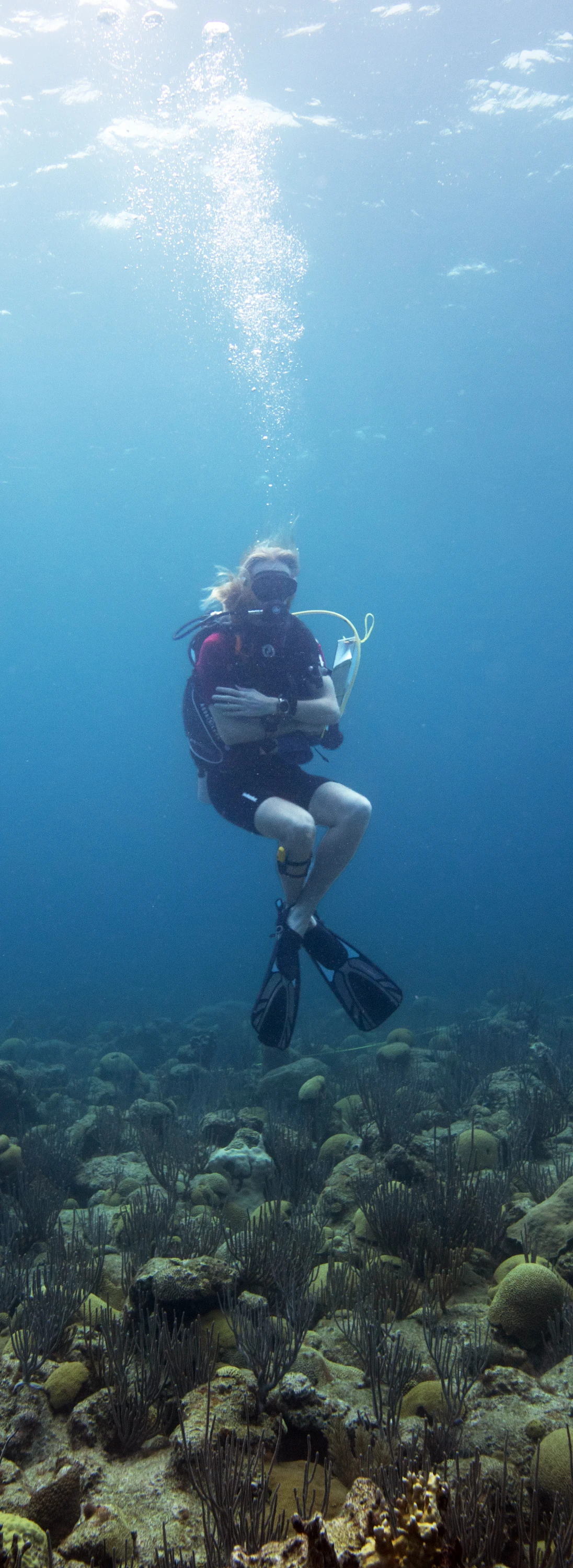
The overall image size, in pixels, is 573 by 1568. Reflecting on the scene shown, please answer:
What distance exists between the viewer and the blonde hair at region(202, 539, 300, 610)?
551 centimetres

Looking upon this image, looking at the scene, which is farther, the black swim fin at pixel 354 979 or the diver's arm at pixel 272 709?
the black swim fin at pixel 354 979

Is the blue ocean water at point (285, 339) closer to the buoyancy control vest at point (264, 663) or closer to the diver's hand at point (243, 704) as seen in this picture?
the buoyancy control vest at point (264, 663)

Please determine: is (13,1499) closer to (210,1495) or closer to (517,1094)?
(210,1495)

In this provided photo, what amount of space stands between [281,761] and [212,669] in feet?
2.94

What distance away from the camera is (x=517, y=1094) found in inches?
262

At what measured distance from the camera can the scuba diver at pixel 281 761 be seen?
5309 mm

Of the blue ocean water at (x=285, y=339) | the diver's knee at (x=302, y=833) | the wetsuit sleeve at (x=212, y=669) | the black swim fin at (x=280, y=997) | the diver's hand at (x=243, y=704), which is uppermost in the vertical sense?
the blue ocean water at (x=285, y=339)

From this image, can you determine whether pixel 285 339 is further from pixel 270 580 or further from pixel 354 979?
pixel 354 979

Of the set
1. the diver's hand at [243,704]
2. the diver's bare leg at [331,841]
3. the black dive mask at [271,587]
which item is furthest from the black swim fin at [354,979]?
the black dive mask at [271,587]

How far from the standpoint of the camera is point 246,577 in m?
5.61

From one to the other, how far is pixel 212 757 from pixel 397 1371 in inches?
155

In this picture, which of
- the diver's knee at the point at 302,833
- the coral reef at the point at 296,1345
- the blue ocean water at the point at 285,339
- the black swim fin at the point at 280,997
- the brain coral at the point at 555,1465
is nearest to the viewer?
the coral reef at the point at 296,1345

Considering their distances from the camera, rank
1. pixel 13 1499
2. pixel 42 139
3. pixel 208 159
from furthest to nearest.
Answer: pixel 208 159 < pixel 42 139 < pixel 13 1499

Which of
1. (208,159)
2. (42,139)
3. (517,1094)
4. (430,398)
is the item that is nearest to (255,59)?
(208,159)
